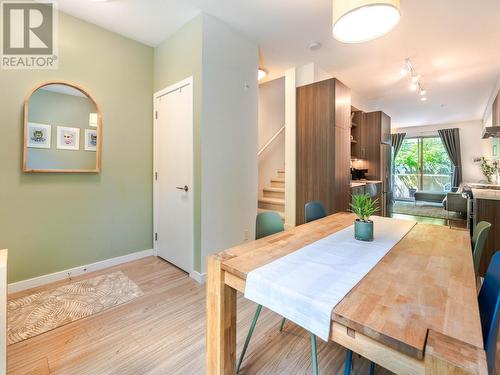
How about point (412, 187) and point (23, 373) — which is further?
point (412, 187)

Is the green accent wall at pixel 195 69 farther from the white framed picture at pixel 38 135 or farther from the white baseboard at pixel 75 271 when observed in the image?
the white framed picture at pixel 38 135

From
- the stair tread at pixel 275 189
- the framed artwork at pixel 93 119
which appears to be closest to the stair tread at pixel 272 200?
the stair tread at pixel 275 189

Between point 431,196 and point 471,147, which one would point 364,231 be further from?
point 471,147

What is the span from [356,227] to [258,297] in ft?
2.88

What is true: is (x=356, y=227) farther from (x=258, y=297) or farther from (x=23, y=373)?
(x=23, y=373)

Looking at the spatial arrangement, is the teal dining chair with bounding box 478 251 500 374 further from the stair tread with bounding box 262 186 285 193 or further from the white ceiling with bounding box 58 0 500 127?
the stair tread with bounding box 262 186 285 193

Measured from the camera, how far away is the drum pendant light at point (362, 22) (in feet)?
5.00

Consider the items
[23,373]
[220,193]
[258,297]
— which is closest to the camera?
[258,297]

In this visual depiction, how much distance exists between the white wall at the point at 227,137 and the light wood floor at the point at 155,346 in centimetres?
73

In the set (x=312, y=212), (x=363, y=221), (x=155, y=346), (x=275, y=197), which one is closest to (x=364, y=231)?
(x=363, y=221)

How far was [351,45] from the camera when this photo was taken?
10.8 feet

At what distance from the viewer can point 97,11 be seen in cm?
253

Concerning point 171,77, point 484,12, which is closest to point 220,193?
point 171,77

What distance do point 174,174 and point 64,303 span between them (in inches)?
63.5
